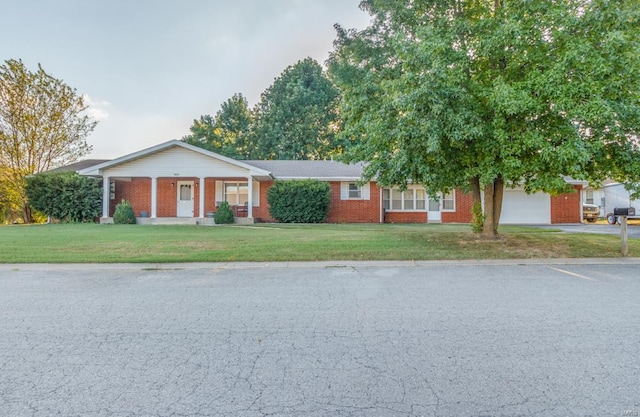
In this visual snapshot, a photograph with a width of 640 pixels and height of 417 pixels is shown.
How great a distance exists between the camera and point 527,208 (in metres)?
21.7

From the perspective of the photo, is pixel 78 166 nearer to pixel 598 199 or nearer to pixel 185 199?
pixel 185 199

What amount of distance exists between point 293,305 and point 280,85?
3832 centimetres

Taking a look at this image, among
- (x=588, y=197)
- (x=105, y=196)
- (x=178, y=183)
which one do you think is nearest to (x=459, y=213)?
(x=588, y=197)

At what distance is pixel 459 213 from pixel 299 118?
21.8 metres

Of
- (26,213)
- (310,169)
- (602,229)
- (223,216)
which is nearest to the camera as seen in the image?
(602,229)

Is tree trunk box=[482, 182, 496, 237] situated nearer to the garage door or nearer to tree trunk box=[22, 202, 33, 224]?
the garage door

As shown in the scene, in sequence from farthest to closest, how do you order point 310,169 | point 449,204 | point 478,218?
point 310,169 < point 449,204 < point 478,218

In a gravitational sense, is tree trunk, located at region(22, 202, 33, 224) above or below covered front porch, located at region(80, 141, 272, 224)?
below

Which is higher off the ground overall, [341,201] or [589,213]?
[341,201]

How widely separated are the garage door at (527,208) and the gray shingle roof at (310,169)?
957 cm

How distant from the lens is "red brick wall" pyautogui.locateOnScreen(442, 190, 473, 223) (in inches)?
842

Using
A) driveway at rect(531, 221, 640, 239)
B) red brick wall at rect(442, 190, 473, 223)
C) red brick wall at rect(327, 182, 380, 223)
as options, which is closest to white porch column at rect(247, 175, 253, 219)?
red brick wall at rect(327, 182, 380, 223)

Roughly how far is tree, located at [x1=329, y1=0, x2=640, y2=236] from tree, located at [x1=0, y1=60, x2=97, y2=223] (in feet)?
69.2

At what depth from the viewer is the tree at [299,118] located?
36719 millimetres
